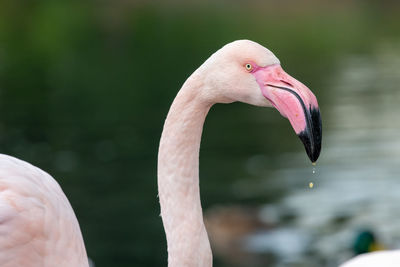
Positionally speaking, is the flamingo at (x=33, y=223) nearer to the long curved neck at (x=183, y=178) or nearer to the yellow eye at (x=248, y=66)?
the long curved neck at (x=183, y=178)

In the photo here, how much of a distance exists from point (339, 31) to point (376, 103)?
70.1 feet

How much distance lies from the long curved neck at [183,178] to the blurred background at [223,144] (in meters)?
8.36

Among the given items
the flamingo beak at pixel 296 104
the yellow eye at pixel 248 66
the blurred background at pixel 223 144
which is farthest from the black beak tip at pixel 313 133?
the blurred background at pixel 223 144

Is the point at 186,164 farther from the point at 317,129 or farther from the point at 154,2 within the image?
the point at 154,2

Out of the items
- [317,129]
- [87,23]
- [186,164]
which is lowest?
[87,23]

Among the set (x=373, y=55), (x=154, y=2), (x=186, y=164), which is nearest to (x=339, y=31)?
Answer: (x=373, y=55)

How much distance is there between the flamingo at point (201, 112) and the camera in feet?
10.6

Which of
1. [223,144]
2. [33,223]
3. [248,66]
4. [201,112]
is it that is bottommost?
[223,144]

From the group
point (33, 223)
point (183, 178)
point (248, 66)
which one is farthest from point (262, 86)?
point (33, 223)

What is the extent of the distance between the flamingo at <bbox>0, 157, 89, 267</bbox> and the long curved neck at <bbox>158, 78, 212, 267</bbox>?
422mm

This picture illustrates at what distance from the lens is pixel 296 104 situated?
10.4 feet

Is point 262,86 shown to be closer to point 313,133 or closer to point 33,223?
point 313,133

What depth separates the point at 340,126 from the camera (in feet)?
68.2

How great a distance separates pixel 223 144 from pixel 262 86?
54.5 ft
